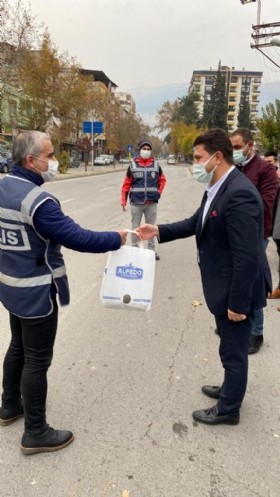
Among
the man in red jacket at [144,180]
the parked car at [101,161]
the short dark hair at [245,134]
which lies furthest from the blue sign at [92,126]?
the short dark hair at [245,134]

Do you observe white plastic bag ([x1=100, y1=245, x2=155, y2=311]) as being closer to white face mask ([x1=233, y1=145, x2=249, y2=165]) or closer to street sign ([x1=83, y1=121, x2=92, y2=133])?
white face mask ([x1=233, y1=145, x2=249, y2=165])

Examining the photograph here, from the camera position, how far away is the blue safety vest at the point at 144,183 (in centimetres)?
626

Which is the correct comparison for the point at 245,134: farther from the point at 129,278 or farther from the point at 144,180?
the point at 144,180

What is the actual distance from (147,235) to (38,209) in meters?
1.07

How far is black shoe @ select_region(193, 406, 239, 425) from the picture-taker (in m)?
2.68

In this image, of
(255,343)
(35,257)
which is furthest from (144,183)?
(35,257)

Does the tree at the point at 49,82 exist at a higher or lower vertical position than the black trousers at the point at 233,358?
higher

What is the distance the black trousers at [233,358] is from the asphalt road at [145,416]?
7.9 inches

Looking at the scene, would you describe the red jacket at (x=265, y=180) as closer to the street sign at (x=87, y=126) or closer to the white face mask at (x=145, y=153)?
the white face mask at (x=145, y=153)

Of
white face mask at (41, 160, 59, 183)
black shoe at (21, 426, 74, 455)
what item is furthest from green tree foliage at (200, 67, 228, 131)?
black shoe at (21, 426, 74, 455)

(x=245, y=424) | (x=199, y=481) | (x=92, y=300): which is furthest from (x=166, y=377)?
(x=92, y=300)

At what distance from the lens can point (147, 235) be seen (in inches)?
115

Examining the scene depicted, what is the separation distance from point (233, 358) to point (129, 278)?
0.87m

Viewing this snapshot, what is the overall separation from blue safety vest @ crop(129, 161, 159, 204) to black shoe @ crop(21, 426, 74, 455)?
4.39 m
